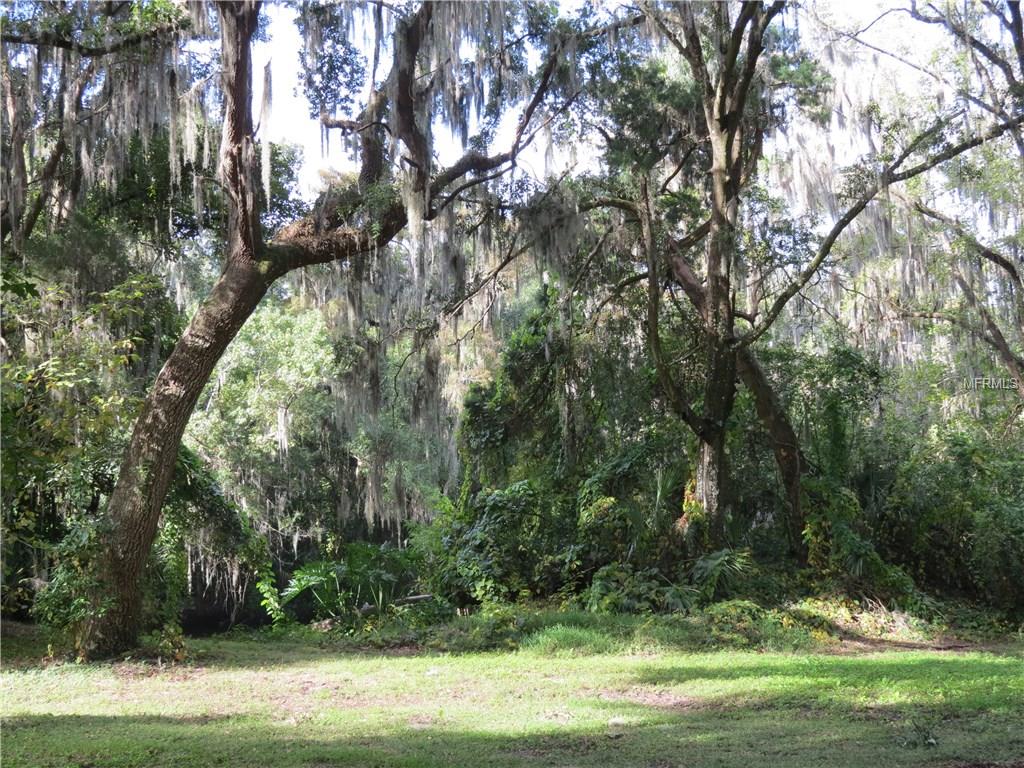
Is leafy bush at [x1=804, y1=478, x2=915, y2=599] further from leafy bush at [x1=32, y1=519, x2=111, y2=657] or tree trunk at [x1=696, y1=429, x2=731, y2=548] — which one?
leafy bush at [x1=32, y1=519, x2=111, y2=657]

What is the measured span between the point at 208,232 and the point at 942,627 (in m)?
12.5

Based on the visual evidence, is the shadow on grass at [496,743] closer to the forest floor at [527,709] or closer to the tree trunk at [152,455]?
the forest floor at [527,709]

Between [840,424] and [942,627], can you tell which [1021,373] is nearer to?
[840,424]

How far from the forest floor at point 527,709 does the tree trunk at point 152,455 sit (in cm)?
55

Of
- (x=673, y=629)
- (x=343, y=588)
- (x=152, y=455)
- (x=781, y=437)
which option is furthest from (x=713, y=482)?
(x=152, y=455)

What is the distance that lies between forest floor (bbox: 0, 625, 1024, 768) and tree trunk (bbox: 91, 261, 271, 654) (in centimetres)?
55

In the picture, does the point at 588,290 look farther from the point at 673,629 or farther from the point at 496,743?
the point at 496,743

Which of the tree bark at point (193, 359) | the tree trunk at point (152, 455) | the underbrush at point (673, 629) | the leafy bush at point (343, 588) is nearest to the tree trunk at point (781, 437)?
the underbrush at point (673, 629)

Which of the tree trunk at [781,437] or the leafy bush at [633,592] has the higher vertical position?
the tree trunk at [781,437]

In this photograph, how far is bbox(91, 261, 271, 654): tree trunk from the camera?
9.79 m

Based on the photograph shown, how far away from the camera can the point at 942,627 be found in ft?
40.8

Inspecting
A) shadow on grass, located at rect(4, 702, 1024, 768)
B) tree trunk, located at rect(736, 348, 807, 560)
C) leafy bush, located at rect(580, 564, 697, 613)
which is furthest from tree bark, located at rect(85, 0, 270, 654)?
tree trunk, located at rect(736, 348, 807, 560)

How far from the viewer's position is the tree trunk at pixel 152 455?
9.79 meters

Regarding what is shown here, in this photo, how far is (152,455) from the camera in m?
9.90
